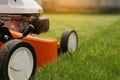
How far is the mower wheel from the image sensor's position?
3.67 metres

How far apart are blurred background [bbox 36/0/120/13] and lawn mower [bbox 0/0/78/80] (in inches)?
405

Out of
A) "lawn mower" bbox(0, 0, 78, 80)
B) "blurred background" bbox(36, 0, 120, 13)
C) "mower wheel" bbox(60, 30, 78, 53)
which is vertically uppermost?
"lawn mower" bbox(0, 0, 78, 80)

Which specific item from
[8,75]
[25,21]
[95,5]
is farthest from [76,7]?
[8,75]

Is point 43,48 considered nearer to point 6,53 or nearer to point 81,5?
point 6,53

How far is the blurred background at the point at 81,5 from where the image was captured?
14.1 meters

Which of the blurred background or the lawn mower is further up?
the lawn mower

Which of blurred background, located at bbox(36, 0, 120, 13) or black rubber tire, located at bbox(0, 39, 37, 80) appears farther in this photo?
blurred background, located at bbox(36, 0, 120, 13)

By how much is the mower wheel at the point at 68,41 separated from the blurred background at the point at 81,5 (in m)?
10.2

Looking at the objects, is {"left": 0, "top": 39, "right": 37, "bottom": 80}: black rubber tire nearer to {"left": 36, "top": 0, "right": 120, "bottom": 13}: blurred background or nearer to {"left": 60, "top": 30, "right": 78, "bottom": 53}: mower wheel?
{"left": 60, "top": 30, "right": 78, "bottom": 53}: mower wheel

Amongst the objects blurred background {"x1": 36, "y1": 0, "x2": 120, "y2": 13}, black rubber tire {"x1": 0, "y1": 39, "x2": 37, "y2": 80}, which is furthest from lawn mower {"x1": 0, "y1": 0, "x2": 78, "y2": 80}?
blurred background {"x1": 36, "y1": 0, "x2": 120, "y2": 13}

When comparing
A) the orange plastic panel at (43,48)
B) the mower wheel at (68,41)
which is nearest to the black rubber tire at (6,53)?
the orange plastic panel at (43,48)

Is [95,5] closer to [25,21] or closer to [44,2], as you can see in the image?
[44,2]

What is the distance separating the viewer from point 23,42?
247 centimetres

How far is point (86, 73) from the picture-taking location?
9.48ft
